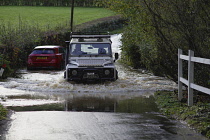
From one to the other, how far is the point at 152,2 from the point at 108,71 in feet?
17.1

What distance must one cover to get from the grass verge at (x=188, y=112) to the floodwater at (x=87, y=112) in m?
0.23

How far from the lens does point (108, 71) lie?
1877cm

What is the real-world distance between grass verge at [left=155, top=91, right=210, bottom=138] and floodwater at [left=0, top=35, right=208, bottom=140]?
229 mm

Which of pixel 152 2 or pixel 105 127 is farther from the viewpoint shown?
pixel 152 2

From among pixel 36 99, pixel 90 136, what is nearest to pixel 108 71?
pixel 36 99

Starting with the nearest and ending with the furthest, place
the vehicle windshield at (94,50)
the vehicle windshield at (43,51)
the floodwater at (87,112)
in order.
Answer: the floodwater at (87,112) → the vehicle windshield at (94,50) → the vehicle windshield at (43,51)

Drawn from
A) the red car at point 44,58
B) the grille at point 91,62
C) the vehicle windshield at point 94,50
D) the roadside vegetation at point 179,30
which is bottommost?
the red car at point 44,58

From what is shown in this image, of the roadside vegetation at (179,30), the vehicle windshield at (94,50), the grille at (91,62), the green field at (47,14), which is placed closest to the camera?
the roadside vegetation at (179,30)

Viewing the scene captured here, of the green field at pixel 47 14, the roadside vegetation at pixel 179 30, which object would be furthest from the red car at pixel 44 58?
the green field at pixel 47 14

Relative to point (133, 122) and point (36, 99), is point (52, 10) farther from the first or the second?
point (133, 122)

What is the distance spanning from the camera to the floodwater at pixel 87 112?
881 centimetres

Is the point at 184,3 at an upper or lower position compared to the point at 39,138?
upper

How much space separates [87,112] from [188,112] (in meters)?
2.58

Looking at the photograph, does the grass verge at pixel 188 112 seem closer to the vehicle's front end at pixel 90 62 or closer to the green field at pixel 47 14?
the vehicle's front end at pixel 90 62
